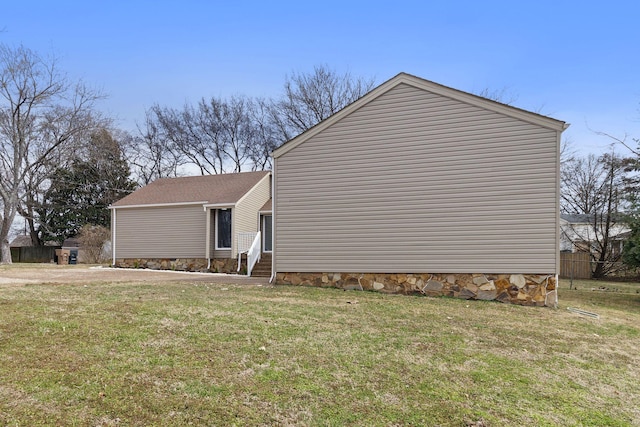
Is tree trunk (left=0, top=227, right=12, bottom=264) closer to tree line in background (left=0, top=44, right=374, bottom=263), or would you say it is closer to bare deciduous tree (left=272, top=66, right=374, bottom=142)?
tree line in background (left=0, top=44, right=374, bottom=263)

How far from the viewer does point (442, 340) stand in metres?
5.26

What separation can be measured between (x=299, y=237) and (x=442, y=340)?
5.53m

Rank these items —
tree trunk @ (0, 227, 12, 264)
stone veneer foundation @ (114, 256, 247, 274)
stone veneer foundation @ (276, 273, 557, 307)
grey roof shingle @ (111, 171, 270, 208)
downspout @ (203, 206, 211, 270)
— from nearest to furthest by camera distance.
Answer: stone veneer foundation @ (276, 273, 557, 307), stone veneer foundation @ (114, 256, 247, 274), downspout @ (203, 206, 211, 270), grey roof shingle @ (111, 171, 270, 208), tree trunk @ (0, 227, 12, 264)

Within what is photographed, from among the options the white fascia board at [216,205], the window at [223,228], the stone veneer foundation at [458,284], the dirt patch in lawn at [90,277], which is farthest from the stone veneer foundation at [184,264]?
the stone veneer foundation at [458,284]

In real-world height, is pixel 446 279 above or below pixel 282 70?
below

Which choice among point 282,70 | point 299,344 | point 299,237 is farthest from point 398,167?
point 282,70

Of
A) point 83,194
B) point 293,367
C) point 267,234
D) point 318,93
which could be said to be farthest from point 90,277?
point 83,194

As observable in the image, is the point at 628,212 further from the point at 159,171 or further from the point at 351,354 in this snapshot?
the point at 159,171

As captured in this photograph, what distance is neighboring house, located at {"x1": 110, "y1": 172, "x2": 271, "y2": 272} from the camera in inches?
618

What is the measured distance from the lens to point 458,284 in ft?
29.8

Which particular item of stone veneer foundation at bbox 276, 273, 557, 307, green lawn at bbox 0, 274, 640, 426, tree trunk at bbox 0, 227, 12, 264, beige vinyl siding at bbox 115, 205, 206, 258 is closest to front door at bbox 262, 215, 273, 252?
beige vinyl siding at bbox 115, 205, 206, 258

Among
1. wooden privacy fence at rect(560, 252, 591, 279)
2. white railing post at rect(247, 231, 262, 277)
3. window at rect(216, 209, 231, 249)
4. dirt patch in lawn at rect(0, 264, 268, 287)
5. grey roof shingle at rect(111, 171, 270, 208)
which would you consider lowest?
wooden privacy fence at rect(560, 252, 591, 279)

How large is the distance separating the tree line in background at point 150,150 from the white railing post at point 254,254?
12.3 metres

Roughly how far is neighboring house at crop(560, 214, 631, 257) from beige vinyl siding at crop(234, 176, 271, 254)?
1711cm
